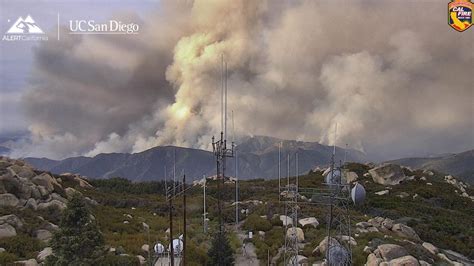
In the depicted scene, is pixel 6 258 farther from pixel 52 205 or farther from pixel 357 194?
pixel 357 194

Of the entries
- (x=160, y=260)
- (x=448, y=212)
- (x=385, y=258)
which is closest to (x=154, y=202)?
(x=160, y=260)

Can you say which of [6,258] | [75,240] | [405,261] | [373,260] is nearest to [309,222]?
[373,260]

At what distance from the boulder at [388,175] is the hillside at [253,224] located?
4.78 metres

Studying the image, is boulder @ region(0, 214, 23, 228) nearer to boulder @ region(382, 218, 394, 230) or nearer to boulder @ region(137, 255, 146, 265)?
boulder @ region(137, 255, 146, 265)

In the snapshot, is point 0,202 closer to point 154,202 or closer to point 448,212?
point 154,202

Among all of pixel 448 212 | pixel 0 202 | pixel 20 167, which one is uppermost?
pixel 20 167

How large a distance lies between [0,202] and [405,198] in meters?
39.9

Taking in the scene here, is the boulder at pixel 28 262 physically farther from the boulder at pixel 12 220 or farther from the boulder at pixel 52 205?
the boulder at pixel 52 205

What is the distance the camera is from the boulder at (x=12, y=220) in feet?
83.2

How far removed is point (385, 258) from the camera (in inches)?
876

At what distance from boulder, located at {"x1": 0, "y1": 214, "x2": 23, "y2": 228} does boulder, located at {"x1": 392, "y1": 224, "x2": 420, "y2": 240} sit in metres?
26.6

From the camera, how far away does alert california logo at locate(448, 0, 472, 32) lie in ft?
108

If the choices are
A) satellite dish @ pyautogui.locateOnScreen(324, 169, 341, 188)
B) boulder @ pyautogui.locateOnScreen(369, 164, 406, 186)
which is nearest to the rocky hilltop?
satellite dish @ pyautogui.locateOnScreen(324, 169, 341, 188)

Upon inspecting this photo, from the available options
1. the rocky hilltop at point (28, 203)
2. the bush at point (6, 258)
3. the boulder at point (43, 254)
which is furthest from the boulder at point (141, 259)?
the bush at point (6, 258)
